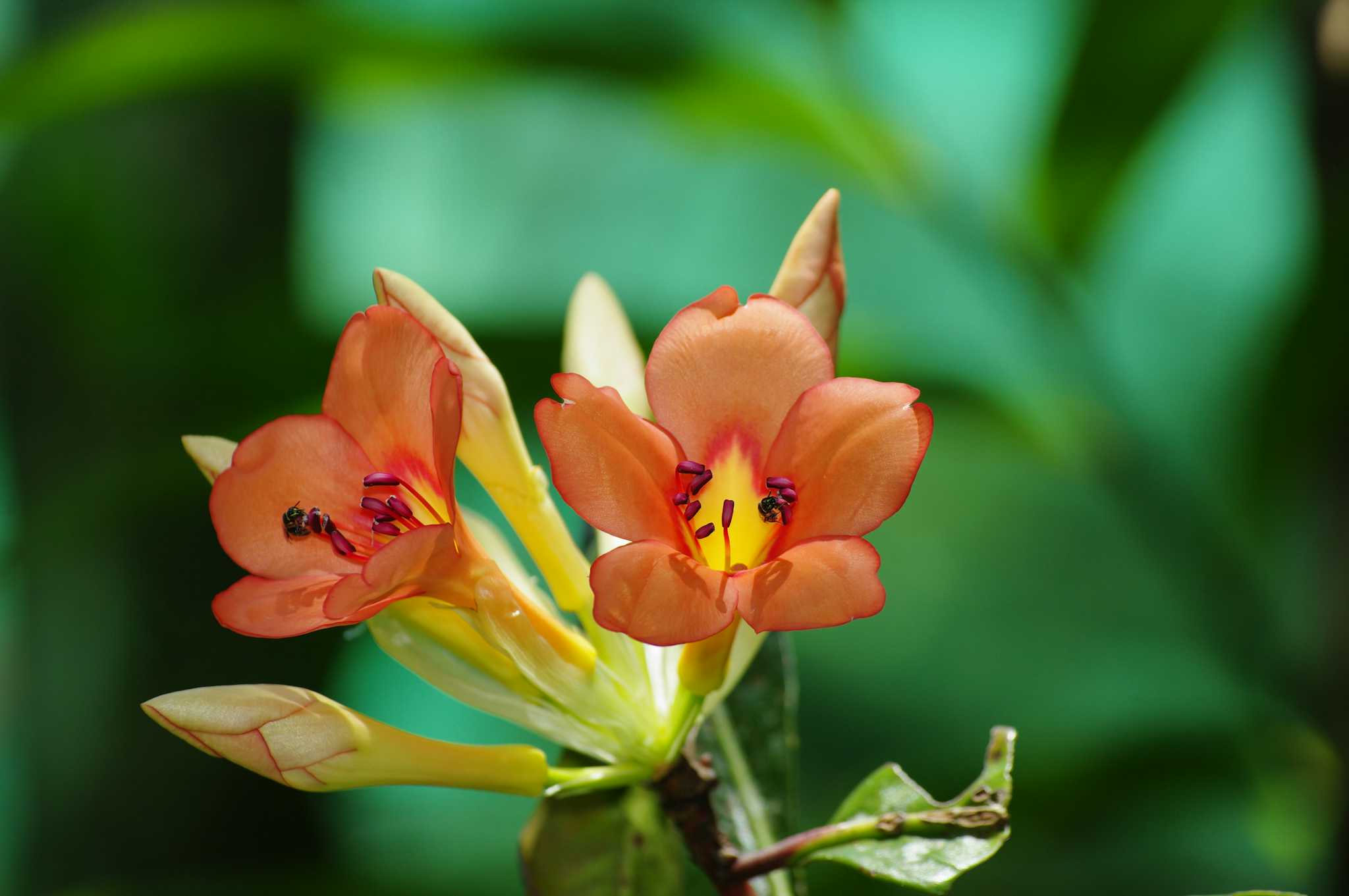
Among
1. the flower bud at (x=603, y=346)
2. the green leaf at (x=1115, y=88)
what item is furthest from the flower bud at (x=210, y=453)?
the green leaf at (x=1115, y=88)

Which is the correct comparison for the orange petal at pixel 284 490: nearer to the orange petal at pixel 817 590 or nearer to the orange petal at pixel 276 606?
the orange petal at pixel 276 606

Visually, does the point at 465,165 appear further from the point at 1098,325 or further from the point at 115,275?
the point at 1098,325

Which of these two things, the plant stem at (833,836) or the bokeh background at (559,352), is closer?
the plant stem at (833,836)

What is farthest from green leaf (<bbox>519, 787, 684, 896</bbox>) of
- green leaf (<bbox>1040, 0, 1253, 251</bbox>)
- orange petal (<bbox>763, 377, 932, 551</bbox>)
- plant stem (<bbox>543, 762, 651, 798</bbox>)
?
green leaf (<bbox>1040, 0, 1253, 251</bbox>)

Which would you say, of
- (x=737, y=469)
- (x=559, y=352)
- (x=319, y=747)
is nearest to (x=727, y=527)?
(x=737, y=469)

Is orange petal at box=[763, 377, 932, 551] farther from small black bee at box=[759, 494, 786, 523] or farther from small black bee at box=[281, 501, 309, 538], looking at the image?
small black bee at box=[281, 501, 309, 538]

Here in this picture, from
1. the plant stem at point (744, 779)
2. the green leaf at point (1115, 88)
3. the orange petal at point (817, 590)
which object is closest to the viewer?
the orange petal at point (817, 590)
